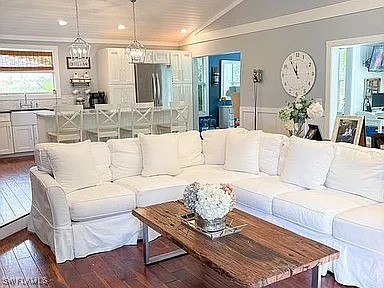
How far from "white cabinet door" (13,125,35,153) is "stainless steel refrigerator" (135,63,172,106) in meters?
2.43

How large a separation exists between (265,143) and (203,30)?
17.7 feet

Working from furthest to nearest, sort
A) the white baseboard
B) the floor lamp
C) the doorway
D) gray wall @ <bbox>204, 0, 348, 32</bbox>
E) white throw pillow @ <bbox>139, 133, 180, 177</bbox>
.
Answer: the doorway
the floor lamp
gray wall @ <bbox>204, 0, 348, 32</bbox>
white throw pillow @ <bbox>139, 133, 180, 177</bbox>
the white baseboard

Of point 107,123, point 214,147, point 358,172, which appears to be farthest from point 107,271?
point 107,123

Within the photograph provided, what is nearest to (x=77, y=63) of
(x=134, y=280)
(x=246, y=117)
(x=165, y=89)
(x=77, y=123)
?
(x=165, y=89)

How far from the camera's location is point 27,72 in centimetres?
840

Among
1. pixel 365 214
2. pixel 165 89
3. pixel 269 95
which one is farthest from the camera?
pixel 165 89

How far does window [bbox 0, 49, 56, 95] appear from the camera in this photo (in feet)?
26.8

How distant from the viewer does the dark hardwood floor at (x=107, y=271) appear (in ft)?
9.53

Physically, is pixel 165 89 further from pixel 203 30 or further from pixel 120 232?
pixel 120 232

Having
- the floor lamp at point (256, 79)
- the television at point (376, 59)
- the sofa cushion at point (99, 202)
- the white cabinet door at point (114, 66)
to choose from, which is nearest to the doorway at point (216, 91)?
the white cabinet door at point (114, 66)

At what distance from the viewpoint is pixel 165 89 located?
363 inches

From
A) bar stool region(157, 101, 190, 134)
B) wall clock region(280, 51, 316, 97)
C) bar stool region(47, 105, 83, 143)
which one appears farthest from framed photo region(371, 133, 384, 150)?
bar stool region(47, 105, 83, 143)

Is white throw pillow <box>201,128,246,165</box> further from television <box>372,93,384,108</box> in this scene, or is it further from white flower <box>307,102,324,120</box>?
television <box>372,93,384,108</box>

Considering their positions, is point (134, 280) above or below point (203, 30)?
below
